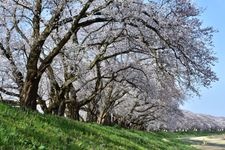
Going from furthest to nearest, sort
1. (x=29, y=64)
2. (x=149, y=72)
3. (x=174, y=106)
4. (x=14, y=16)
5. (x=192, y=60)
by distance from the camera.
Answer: (x=174, y=106) → (x=149, y=72) → (x=14, y=16) → (x=192, y=60) → (x=29, y=64)

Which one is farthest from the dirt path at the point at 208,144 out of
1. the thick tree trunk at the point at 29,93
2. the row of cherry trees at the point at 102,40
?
the thick tree trunk at the point at 29,93

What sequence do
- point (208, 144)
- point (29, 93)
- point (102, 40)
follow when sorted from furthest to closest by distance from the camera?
point (208, 144) < point (102, 40) < point (29, 93)

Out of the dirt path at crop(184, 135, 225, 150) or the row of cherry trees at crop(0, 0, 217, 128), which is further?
the dirt path at crop(184, 135, 225, 150)

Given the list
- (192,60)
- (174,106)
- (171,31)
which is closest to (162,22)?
(171,31)

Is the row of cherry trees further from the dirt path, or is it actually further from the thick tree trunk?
the dirt path

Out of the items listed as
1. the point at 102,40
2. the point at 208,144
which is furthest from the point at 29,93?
the point at 208,144

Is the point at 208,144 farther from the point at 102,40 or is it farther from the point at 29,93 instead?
the point at 29,93

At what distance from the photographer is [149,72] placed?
136 feet

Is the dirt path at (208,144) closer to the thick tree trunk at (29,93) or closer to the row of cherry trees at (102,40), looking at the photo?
the row of cherry trees at (102,40)

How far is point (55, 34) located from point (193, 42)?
29.8ft

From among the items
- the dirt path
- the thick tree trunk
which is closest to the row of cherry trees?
the thick tree trunk

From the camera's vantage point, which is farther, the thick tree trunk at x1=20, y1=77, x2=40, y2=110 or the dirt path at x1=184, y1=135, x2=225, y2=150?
the dirt path at x1=184, y1=135, x2=225, y2=150

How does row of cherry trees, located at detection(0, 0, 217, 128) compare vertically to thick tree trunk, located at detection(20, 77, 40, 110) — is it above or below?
above

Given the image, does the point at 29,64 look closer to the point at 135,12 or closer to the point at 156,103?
the point at 135,12
